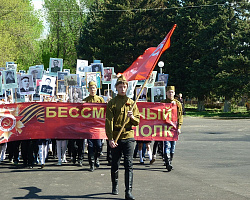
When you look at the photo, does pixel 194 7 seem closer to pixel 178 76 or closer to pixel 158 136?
pixel 178 76

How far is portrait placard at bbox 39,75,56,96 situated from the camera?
1437 centimetres

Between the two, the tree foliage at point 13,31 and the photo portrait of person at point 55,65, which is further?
the tree foliage at point 13,31

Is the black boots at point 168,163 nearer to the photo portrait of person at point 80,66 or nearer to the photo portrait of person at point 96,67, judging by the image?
the photo portrait of person at point 96,67

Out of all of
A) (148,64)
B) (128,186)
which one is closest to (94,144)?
(148,64)

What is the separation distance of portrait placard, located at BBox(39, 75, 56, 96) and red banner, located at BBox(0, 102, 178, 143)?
3.09 meters

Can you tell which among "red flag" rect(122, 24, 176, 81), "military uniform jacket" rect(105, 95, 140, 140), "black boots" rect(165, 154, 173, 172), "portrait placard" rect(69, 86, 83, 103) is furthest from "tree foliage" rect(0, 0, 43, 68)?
"military uniform jacket" rect(105, 95, 140, 140)

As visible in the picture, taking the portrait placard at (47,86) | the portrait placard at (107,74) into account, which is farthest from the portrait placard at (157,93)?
the portrait placard at (47,86)

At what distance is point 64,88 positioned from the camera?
54.7ft

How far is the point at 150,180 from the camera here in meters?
9.05

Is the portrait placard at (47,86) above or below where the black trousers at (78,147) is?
above

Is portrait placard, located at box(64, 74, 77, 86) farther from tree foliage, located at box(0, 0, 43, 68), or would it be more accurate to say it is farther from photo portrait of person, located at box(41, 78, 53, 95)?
tree foliage, located at box(0, 0, 43, 68)

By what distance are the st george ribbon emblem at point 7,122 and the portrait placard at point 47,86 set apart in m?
3.29

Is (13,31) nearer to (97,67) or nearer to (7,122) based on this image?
(97,67)

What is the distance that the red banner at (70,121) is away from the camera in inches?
437
